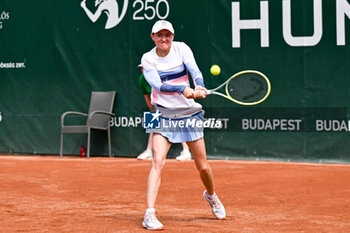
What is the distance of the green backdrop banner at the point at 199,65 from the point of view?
29.5ft

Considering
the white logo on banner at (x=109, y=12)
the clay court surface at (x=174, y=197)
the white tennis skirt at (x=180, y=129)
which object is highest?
the white logo on banner at (x=109, y=12)

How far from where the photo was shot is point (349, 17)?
8781mm

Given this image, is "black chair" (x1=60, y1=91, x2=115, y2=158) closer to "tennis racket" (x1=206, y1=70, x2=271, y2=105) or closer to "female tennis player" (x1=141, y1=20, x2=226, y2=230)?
"tennis racket" (x1=206, y1=70, x2=271, y2=105)

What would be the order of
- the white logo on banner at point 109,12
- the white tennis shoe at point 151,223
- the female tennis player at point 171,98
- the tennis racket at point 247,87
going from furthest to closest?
the white logo on banner at point 109,12 → the tennis racket at point 247,87 → the female tennis player at point 171,98 → the white tennis shoe at point 151,223

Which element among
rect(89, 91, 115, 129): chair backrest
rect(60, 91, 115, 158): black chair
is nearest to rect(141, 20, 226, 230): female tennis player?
rect(60, 91, 115, 158): black chair

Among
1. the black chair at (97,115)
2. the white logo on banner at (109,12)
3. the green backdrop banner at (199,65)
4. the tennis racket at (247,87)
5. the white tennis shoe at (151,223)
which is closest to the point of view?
the white tennis shoe at (151,223)

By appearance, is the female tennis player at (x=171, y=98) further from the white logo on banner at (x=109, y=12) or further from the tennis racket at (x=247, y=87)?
the white logo on banner at (x=109, y=12)

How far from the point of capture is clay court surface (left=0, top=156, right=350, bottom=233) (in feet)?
16.1

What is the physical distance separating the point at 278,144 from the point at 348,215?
3998 mm

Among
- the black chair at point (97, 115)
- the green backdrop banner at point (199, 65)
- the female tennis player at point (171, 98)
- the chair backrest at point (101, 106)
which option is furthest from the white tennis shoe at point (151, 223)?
the chair backrest at point (101, 106)

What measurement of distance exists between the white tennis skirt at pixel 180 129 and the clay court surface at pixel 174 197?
0.65 m

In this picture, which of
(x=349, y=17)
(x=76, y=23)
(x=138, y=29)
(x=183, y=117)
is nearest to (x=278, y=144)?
(x=349, y=17)

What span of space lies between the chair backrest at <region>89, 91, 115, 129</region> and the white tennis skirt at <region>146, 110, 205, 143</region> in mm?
5270

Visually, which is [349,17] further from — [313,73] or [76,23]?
[76,23]
